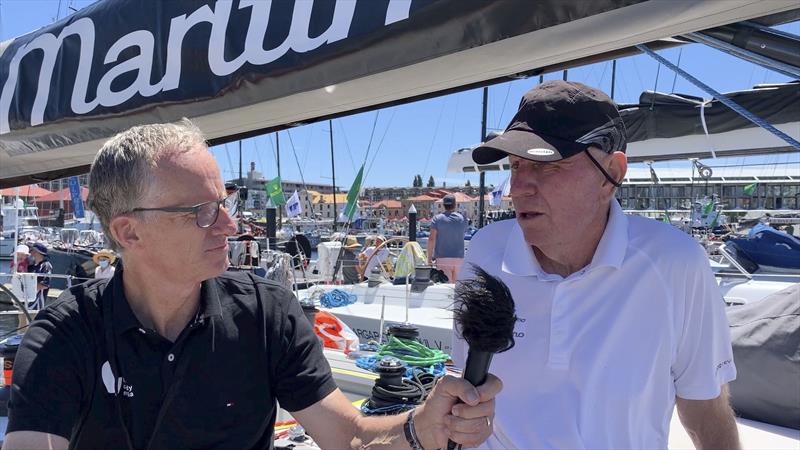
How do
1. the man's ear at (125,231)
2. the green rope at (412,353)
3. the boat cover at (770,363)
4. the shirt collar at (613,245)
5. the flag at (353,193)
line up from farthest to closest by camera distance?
the flag at (353,193) → the green rope at (412,353) → the boat cover at (770,363) → the man's ear at (125,231) → the shirt collar at (613,245)

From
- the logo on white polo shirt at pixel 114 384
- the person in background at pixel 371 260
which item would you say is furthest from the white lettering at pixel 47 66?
the person in background at pixel 371 260

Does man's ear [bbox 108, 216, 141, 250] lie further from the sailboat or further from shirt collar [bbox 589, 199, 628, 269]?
shirt collar [bbox 589, 199, 628, 269]

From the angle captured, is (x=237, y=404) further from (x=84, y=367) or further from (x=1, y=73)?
(x=1, y=73)

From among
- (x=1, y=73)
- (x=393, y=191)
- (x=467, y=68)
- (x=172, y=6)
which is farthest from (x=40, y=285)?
(x=393, y=191)

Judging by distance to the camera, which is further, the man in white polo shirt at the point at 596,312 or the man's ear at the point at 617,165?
the man's ear at the point at 617,165

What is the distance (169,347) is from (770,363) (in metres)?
2.26

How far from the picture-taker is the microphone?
1.10 meters

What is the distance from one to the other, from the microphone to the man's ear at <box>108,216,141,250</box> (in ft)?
3.14

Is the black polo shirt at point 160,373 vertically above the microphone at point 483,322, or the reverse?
the microphone at point 483,322

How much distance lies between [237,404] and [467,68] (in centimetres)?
122

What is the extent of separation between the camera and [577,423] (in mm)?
1423

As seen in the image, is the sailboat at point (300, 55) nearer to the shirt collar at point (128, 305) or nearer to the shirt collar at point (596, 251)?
the shirt collar at point (596, 251)

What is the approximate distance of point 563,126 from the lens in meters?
1.47

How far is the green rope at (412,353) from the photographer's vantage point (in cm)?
284
